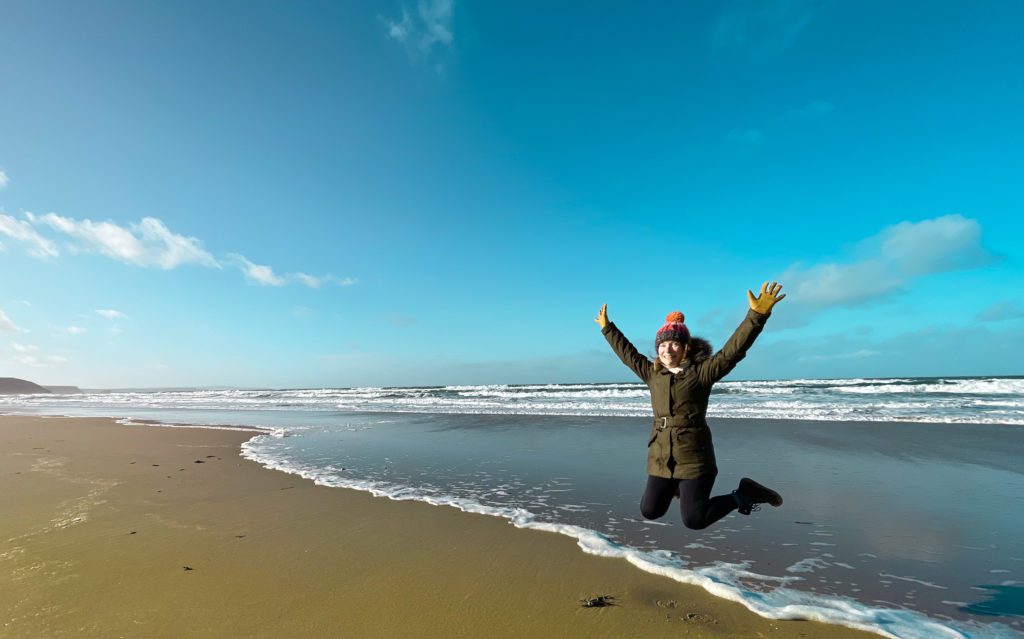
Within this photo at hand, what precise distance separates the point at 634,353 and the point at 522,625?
2.41 meters

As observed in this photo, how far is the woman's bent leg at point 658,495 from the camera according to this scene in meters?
4.06

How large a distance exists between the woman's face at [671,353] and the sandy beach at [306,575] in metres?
1.70

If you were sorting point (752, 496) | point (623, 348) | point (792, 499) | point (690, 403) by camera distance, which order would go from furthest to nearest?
point (792, 499) < point (623, 348) < point (752, 496) < point (690, 403)

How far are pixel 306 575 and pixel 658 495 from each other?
2.96 metres

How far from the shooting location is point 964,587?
11.9ft

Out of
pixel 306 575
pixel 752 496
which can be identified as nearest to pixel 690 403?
pixel 752 496

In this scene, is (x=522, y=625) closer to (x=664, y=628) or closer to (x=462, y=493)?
(x=664, y=628)

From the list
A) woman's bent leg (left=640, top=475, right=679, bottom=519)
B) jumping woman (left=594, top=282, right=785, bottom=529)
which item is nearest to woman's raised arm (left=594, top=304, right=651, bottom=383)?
jumping woman (left=594, top=282, right=785, bottom=529)

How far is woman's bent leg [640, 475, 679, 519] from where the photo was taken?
4.06 m

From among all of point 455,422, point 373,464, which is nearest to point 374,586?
point 373,464

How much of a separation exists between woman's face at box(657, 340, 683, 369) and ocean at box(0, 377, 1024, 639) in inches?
65.6

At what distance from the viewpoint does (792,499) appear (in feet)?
20.2

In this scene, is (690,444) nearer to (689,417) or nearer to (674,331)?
(689,417)

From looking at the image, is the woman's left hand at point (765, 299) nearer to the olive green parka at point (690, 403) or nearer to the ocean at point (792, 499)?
the olive green parka at point (690, 403)
